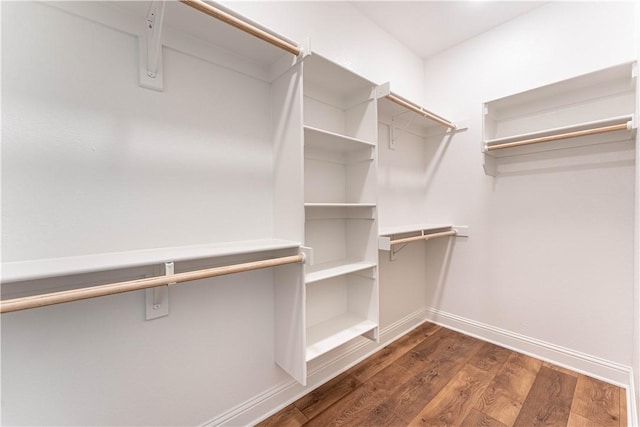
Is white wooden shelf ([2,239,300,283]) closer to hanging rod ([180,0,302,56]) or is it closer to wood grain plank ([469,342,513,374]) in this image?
hanging rod ([180,0,302,56])

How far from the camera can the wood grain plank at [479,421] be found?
1.48 meters

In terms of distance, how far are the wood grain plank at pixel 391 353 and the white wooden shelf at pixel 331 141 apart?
1.65 m

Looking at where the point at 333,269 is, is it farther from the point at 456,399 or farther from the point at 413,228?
the point at 456,399

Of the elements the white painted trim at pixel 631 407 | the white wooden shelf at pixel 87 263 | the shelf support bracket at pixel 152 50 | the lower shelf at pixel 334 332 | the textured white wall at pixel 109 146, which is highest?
the shelf support bracket at pixel 152 50

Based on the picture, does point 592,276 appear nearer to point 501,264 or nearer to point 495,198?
point 501,264

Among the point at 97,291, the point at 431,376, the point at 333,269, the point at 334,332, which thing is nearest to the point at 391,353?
the point at 431,376

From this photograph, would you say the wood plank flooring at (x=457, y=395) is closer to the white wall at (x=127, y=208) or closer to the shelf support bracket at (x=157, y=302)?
the white wall at (x=127, y=208)

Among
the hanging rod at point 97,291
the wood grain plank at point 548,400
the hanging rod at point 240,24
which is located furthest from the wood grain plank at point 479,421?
the hanging rod at point 240,24

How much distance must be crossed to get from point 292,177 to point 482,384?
1.92 metres

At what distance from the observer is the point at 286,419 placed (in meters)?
1.54

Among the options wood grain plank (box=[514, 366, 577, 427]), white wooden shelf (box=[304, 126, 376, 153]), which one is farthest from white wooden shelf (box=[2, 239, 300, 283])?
wood grain plank (box=[514, 366, 577, 427])

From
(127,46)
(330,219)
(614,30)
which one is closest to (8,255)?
(127,46)

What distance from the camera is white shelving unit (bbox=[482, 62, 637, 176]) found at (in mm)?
1708

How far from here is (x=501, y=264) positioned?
2.34 metres
